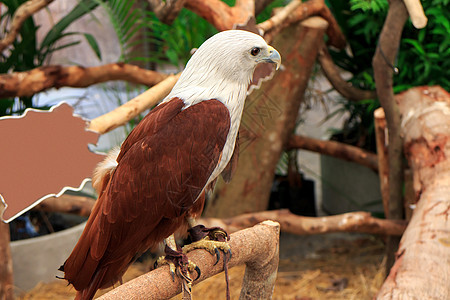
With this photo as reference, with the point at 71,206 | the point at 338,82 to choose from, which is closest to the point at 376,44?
the point at 338,82

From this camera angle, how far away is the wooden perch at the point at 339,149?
2.29 metres

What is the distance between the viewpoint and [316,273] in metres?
2.22

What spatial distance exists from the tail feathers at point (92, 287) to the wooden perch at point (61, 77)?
80 cm

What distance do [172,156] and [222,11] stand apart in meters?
1.10

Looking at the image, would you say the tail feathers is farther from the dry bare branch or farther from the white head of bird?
the dry bare branch

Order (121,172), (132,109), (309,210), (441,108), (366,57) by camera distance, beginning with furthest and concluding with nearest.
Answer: (309,210)
(366,57)
(441,108)
(132,109)
(121,172)

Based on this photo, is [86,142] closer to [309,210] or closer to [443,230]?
[443,230]

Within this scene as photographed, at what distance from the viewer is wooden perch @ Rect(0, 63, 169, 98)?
1396mm

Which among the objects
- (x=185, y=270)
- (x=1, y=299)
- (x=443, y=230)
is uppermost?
(x=185, y=270)

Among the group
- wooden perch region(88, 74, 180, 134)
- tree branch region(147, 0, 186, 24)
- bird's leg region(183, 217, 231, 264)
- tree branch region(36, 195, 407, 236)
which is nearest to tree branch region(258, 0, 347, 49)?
tree branch region(147, 0, 186, 24)

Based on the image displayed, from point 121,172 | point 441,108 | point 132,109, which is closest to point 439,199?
point 441,108

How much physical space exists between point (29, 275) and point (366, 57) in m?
1.80

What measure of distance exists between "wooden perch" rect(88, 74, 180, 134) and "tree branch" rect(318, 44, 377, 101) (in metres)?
1.16

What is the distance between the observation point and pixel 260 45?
77cm
